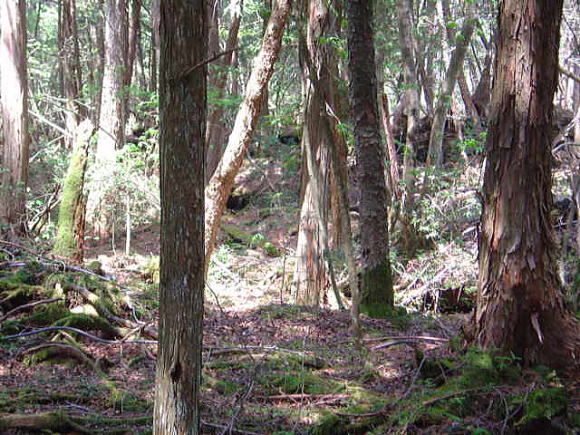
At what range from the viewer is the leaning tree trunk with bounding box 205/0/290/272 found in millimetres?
10083

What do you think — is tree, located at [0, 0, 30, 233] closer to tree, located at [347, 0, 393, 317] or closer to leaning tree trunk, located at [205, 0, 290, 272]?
leaning tree trunk, located at [205, 0, 290, 272]

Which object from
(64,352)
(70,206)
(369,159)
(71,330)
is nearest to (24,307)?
(71,330)

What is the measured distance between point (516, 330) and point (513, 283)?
15.8 inches

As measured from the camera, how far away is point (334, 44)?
32.3 feet

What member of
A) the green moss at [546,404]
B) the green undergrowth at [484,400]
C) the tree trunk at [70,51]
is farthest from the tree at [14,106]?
the green moss at [546,404]

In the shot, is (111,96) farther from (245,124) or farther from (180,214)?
(180,214)

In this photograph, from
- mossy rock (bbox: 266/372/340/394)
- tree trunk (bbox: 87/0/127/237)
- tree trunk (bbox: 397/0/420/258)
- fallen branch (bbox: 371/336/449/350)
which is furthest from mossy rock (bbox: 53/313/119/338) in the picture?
tree trunk (bbox: 87/0/127/237)

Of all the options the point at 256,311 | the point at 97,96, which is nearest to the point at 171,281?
→ the point at 256,311

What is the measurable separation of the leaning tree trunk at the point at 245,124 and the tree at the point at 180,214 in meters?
6.87

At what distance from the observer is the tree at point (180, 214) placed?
3396mm

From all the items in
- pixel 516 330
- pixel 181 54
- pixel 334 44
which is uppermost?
pixel 334 44

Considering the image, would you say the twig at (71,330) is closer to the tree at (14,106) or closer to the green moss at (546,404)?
the green moss at (546,404)

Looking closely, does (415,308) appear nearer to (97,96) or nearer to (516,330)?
(516,330)

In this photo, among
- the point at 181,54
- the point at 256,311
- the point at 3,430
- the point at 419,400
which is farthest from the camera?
the point at 256,311
